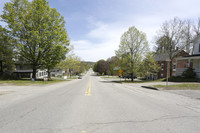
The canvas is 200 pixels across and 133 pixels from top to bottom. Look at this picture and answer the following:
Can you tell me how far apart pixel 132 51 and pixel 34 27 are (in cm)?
2187

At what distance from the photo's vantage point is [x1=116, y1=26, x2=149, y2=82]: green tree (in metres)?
30.9

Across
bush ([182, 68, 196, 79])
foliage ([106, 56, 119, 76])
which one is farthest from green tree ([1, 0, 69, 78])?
bush ([182, 68, 196, 79])

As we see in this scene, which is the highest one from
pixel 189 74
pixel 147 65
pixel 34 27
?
pixel 34 27

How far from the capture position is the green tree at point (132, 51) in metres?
30.9

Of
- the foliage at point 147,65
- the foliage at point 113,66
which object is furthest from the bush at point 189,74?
the foliage at point 113,66

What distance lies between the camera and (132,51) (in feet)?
104

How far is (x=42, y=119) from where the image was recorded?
4.45 meters

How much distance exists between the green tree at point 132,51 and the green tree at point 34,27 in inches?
564

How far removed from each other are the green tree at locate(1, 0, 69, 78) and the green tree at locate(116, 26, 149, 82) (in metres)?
14.3

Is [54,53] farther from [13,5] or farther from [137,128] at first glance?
[137,128]

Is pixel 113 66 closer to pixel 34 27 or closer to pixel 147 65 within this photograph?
pixel 147 65

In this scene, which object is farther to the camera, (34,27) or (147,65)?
(147,65)

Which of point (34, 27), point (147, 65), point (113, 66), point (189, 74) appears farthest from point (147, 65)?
point (113, 66)

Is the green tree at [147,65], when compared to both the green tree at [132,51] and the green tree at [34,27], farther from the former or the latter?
the green tree at [34,27]
